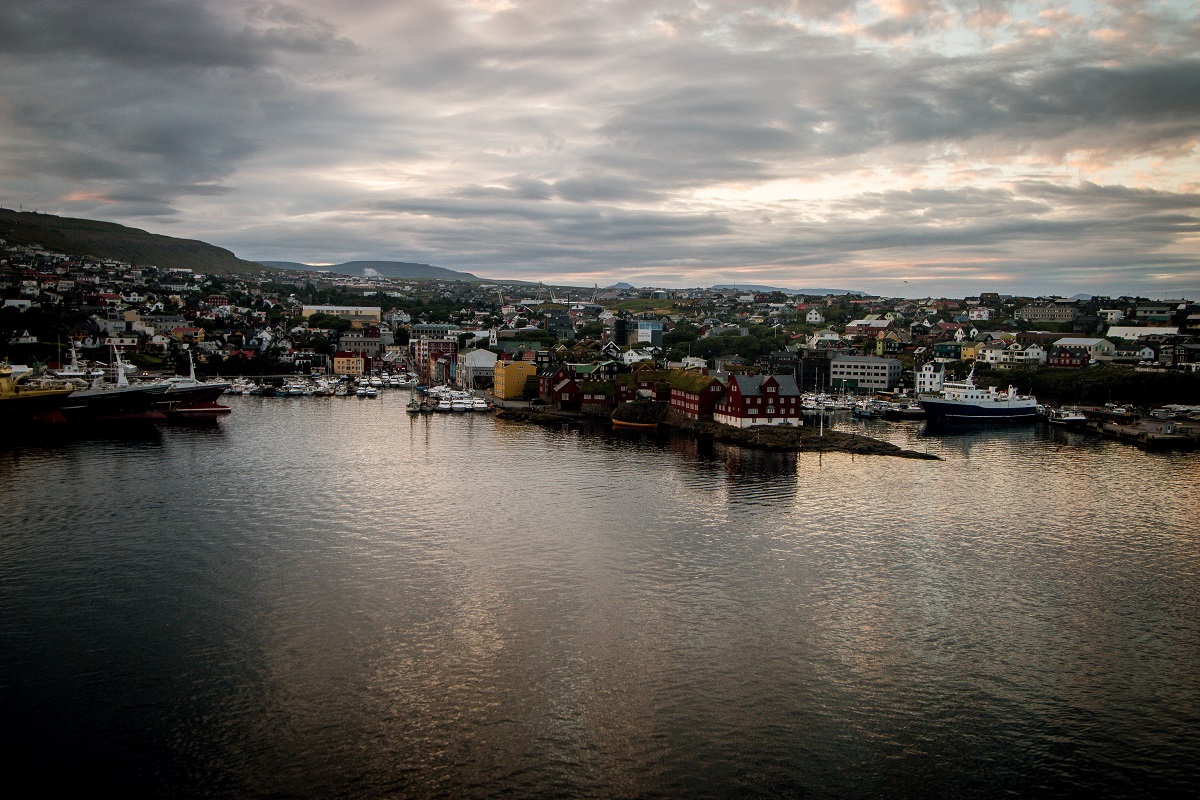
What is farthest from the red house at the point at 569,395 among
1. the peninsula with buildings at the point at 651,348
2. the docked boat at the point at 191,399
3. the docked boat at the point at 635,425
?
the docked boat at the point at 191,399

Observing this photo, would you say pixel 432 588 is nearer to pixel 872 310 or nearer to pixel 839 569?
pixel 839 569

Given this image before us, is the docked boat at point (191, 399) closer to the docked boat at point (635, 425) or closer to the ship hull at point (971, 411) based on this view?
the docked boat at point (635, 425)

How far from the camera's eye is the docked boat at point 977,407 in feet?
87.1

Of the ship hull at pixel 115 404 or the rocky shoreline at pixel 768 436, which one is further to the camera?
the ship hull at pixel 115 404

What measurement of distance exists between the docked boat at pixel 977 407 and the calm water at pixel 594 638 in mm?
11402

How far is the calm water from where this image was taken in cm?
584

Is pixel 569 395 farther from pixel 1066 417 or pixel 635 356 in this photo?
pixel 1066 417

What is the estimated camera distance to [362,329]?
5038cm

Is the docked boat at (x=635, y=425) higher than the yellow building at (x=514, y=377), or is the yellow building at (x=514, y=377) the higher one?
the yellow building at (x=514, y=377)

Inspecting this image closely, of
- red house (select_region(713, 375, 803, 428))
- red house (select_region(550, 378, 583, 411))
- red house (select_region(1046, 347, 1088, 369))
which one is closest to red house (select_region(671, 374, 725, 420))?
red house (select_region(713, 375, 803, 428))

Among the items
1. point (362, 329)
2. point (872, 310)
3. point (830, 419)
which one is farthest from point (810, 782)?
point (872, 310)

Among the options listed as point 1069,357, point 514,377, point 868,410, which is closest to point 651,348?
point 514,377

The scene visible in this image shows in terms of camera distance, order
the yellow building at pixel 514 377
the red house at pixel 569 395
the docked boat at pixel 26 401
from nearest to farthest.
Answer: the docked boat at pixel 26 401, the red house at pixel 569 395, the yellow building at pixel 514 377

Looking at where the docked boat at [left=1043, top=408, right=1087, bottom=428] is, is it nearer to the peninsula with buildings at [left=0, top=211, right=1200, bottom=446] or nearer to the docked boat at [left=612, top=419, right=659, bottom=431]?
the peninsula with buildings at [left=0, top=211, right=1200, bottom=446]
